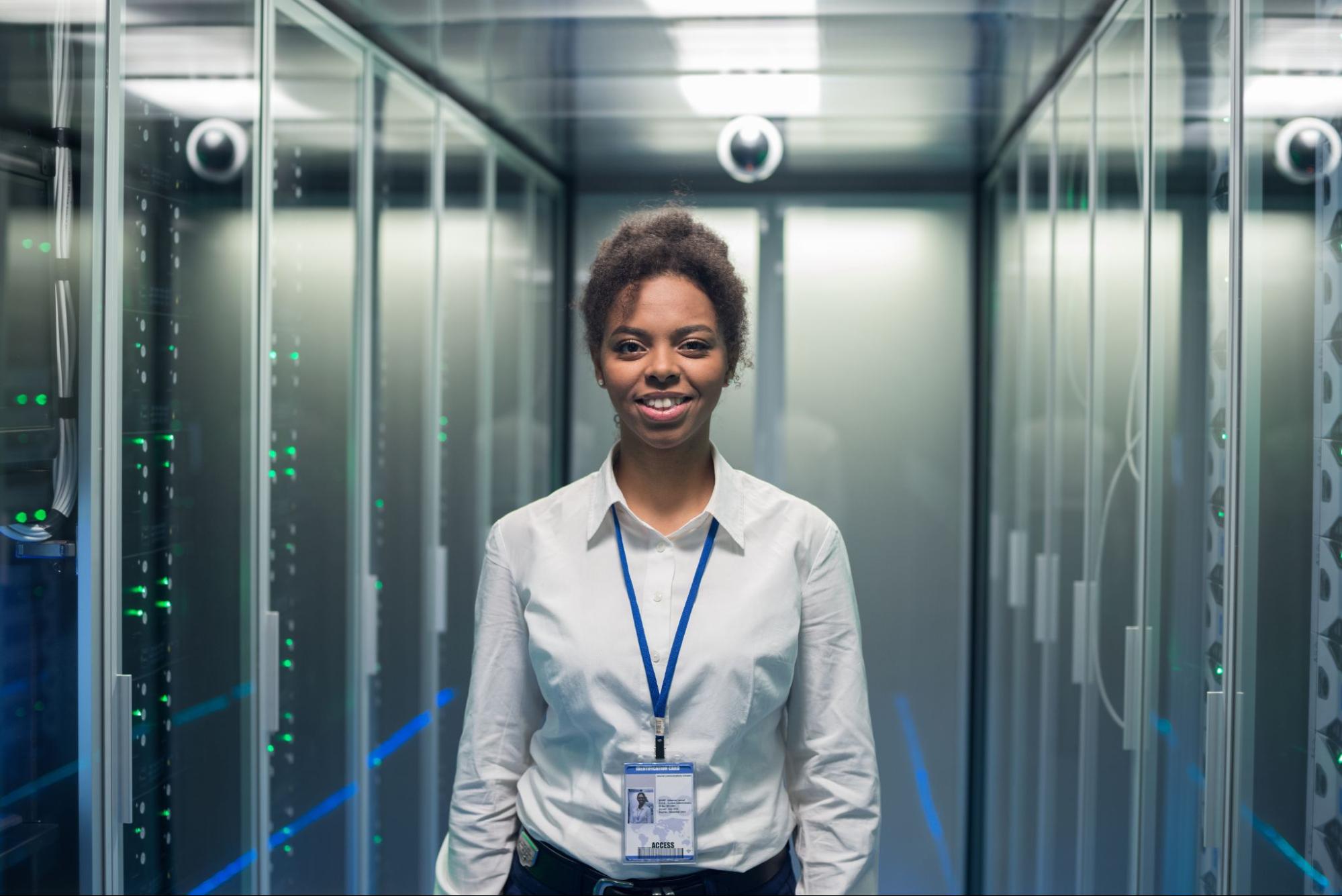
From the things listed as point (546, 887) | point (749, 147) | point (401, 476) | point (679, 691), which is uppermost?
point (749, 147)

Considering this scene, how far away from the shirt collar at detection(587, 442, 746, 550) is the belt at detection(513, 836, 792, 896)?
0.40 meters

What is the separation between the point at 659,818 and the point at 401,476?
1.86 m

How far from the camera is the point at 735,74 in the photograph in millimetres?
2814

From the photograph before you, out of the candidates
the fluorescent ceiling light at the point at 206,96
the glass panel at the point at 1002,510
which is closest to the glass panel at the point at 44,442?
the fluorescent ceiling light at the point at 206,96

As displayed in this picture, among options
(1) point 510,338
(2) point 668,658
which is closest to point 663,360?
(2) point 668,658

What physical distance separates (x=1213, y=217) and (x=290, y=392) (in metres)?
1.88

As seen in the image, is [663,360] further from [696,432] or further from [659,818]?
[659,818]

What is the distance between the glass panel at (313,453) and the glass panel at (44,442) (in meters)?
0.58

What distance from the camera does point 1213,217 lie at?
1.81 meters

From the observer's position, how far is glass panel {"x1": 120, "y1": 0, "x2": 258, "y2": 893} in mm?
1912

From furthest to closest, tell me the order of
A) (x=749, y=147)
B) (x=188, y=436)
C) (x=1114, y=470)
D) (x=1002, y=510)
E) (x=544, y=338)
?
(x=544, y=338), (x=1002, y=510), (x=749, y=147), (x=1114, y=470), (x=188, y=436)

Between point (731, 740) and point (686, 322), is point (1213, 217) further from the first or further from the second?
point (731, 740)

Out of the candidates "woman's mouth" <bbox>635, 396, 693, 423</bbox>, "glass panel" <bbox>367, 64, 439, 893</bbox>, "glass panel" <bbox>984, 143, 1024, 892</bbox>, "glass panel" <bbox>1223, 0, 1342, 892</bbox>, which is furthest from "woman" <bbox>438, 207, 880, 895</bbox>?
"glass panel" <bbox>984, 143, 1024, 892</bbox>

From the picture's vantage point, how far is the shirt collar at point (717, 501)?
1.42 meters
